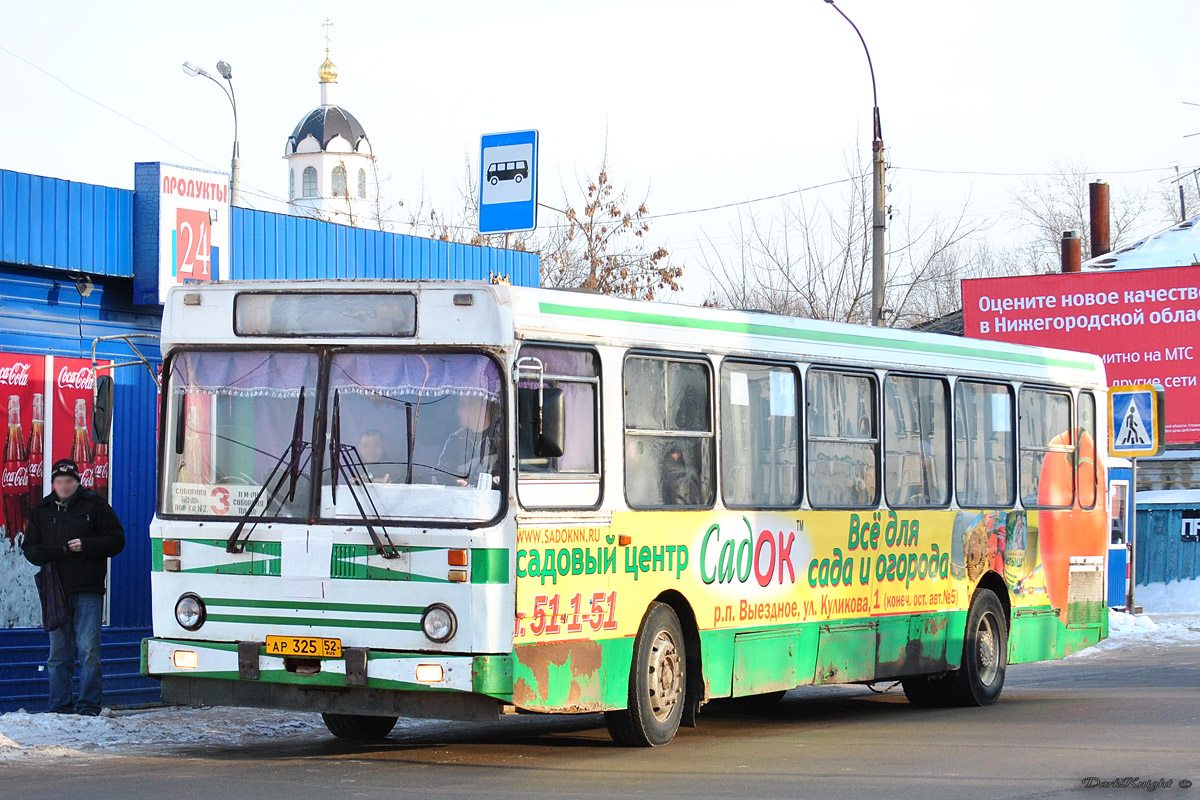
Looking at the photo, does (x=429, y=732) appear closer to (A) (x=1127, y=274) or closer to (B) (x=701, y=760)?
(B) (x=701, y=760)

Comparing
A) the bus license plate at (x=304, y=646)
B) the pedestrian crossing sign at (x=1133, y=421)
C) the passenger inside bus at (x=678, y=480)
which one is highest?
the pedestrian crossing sign at (x=1133, y=421)

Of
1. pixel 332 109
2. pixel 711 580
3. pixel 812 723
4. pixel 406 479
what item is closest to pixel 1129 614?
pixel 812 723

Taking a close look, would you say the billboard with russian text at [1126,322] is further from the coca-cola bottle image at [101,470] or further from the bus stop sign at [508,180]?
the coca-cola bottle image at [101,470]

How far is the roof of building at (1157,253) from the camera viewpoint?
129ft

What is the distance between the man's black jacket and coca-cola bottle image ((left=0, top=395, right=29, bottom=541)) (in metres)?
0.79

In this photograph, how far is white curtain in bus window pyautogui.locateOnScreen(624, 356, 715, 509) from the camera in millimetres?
10766

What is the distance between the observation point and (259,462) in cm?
999

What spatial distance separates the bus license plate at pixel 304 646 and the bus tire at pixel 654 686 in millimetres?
1933

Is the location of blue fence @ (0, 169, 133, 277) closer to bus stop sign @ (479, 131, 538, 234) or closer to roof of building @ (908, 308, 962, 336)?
bus stop sign @ (479, 131, 538, 234)

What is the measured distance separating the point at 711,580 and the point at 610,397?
1577mm

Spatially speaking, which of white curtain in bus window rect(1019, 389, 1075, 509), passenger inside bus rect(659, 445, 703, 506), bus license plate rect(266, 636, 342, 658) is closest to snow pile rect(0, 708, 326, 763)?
bus license plate rect(266, 636, 342, 658)

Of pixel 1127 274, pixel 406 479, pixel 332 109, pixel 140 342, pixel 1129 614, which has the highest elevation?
pixel 332 109

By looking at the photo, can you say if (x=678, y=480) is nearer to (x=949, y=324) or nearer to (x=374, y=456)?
(x=374, y=456)

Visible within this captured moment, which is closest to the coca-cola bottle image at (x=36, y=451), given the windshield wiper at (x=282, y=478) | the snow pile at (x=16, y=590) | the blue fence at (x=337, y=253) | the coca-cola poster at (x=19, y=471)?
the coca-cola poster at (x=19, y=471)
